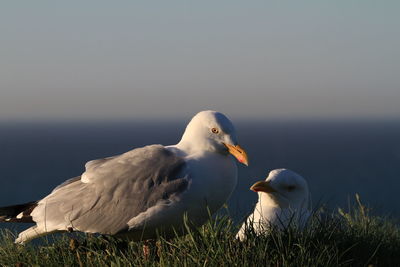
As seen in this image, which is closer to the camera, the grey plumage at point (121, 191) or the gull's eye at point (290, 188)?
the grey plumage at point (121, 191)

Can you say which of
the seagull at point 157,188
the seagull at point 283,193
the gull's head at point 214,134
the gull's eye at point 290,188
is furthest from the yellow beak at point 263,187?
the gull's head at point 214,134

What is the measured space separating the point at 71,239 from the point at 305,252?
2.55m

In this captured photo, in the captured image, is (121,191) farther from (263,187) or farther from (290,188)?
(290,188)

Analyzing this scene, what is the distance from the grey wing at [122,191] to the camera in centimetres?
A: 687

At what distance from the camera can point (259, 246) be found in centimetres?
618

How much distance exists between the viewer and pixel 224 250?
6117mm

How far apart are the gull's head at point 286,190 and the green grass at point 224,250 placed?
552mm

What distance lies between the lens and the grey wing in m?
6.87

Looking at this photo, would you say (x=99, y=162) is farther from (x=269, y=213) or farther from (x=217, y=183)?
(x=269, y=213)

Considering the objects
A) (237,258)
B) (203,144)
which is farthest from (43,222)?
(237,258)

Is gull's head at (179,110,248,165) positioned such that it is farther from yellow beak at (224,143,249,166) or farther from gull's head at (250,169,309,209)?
gull's head at (250,169,309,209)

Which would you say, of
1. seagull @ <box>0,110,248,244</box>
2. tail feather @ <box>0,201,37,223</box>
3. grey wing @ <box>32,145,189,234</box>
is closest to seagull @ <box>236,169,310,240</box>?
seagull @ <box>0,110,248,244</box>

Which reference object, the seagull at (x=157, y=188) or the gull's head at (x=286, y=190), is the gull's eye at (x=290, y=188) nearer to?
the gull's head at (x=286, y=190)

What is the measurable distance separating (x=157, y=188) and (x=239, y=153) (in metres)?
0.93
